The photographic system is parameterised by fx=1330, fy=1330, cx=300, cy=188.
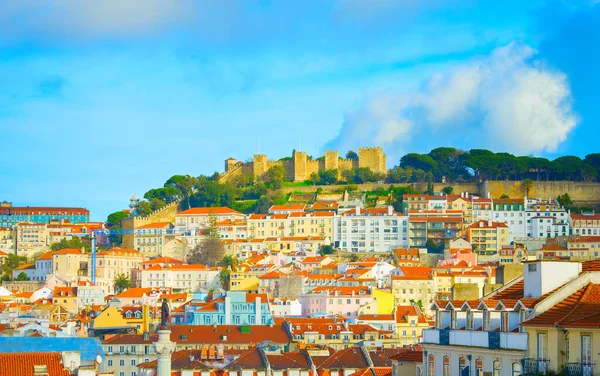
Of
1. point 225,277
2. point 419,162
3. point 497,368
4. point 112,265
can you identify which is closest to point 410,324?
point 225,277

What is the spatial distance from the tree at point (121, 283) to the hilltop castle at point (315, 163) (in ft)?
103

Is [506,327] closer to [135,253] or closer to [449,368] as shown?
[449,368]

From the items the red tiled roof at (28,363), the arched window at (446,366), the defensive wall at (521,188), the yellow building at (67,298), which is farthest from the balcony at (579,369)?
the defensive wall at (521,188)

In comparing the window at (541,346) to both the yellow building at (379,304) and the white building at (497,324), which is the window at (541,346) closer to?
the white building at (497,324)

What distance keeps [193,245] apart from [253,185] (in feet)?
55.1

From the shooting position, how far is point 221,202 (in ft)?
431

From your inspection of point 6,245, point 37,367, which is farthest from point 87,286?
point 37,367

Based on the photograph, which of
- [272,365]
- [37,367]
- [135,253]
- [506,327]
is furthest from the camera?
[135,253]

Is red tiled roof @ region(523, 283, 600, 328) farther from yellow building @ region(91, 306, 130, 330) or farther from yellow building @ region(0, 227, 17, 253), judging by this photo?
yellow building @ region(0, 227, 17, 253)

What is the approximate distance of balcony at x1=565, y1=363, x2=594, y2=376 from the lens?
1742 cm

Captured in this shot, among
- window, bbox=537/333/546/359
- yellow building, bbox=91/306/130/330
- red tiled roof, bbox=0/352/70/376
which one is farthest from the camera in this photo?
yellow building, bbox=91/306/130/330

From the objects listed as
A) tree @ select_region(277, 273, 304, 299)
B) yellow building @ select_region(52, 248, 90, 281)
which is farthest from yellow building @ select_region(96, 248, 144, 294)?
tree @ select_region(277, 273, 304, 299)

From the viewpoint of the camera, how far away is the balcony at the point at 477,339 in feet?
63.7

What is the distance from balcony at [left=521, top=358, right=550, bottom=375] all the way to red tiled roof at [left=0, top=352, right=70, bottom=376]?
10.9 m
